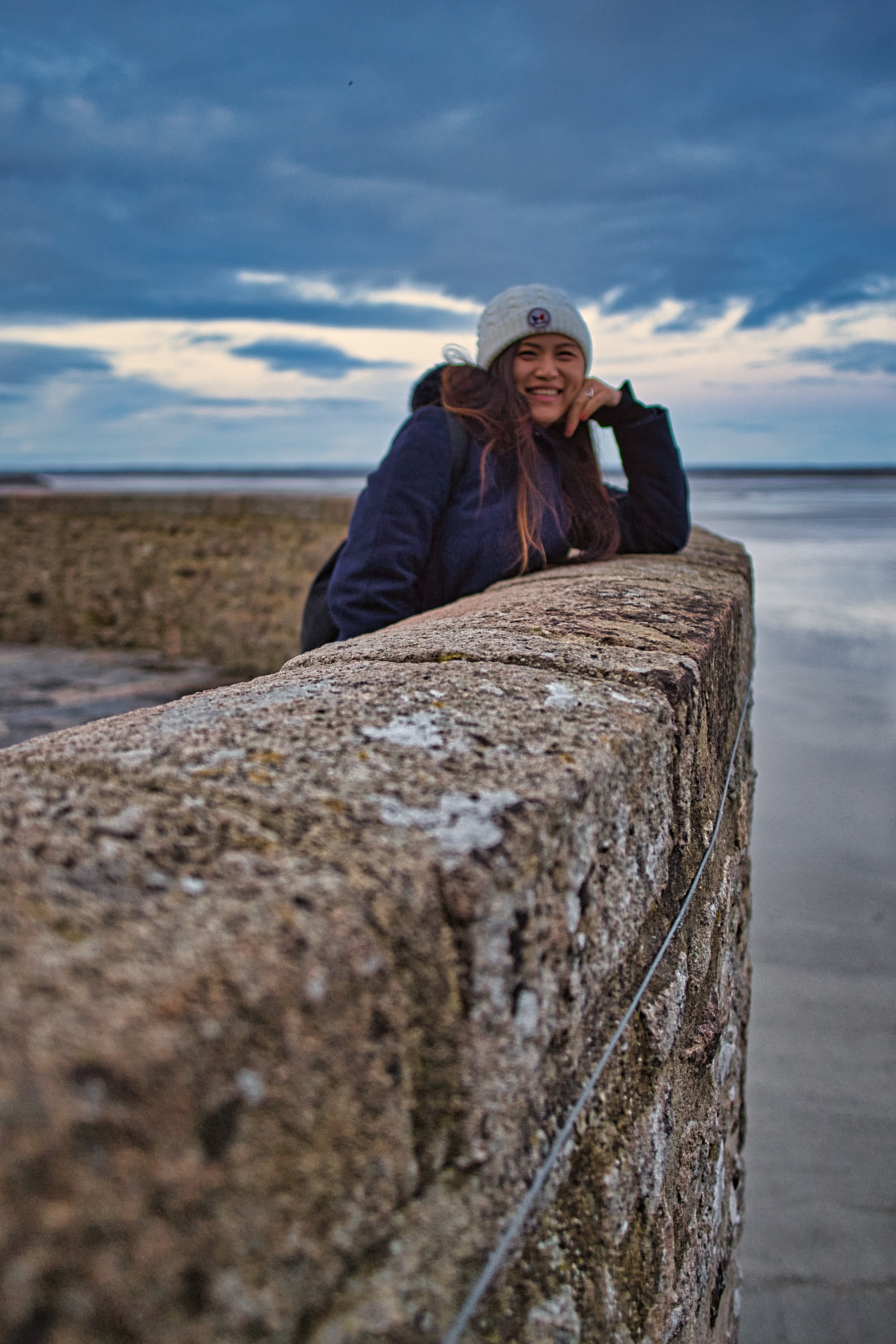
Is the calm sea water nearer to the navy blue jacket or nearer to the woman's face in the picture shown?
the navy blue jacket

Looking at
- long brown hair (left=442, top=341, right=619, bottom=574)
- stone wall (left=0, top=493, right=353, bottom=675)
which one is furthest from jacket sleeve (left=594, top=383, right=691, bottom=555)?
stone wall (left=0, top=493, right=353, bottom=675)

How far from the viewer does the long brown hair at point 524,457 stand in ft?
7.88

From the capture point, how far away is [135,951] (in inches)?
18.8

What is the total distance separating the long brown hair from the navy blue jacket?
3 cm

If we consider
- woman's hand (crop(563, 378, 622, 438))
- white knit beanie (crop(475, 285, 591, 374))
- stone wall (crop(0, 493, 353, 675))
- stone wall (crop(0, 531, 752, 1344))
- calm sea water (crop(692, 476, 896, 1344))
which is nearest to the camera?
stone wall (crop(0, 531, 752, 1344))

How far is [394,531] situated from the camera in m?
2.28

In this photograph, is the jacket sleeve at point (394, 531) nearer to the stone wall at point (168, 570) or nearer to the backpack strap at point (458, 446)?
the backpack strap at point (458, 446)

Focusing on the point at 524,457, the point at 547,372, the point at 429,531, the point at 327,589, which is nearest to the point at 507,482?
the point at 524,457

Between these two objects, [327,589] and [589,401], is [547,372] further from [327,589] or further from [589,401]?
[327,589]

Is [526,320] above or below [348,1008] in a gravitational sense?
above

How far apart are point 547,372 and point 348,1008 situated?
7.74 feet

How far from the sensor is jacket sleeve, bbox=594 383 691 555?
2.79 metres

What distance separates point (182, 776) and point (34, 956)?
24 centimetres

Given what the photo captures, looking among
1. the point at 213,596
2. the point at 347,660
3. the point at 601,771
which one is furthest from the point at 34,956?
the point at 213,596
